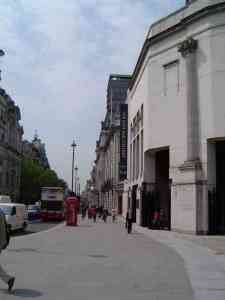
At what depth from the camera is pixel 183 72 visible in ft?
108

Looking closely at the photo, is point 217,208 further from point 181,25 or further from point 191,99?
point 181,25

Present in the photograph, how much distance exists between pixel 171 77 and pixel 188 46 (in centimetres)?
304

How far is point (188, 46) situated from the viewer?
31.9 meters

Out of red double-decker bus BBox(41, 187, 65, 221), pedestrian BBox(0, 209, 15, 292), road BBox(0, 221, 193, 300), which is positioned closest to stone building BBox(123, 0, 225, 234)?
road BBox(0, 221, 193, 300)

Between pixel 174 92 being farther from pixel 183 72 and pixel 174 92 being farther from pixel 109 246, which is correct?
pixel 109 246

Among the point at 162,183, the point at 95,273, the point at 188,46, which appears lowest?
the point at 95,273

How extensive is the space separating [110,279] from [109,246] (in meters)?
9.49

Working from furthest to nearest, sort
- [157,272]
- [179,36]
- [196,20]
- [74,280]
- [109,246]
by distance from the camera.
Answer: [179,36] → [196,20] → [109,246] → [157,272] → [74,280]

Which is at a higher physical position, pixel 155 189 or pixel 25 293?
pixel 155 189

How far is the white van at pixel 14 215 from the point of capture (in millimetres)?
28030

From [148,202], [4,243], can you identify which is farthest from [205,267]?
[148,202]

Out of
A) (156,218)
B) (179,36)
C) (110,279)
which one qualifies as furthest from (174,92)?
(110,279)

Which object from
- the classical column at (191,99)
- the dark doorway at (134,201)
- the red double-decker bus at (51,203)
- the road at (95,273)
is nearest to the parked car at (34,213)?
the red double-decker bus at (51,203)

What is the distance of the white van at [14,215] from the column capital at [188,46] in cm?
1471
